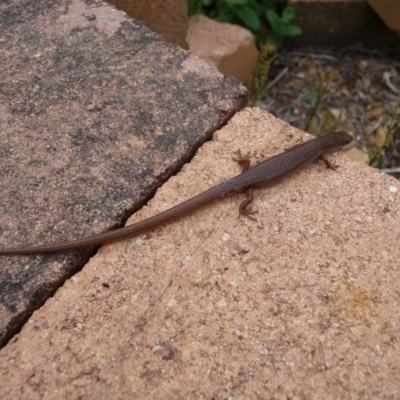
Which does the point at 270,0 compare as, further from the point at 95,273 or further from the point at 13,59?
the point at 95,273

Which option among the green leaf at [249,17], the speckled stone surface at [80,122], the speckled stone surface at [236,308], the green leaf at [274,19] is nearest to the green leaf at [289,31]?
the green leaf at [274,19]

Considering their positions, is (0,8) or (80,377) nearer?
(80,377)

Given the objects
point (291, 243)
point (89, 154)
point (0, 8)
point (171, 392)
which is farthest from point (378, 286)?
point (0, 8)

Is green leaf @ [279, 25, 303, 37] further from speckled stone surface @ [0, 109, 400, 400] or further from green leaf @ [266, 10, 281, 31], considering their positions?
speckled stone surface @ [0, 109, 400, 400]

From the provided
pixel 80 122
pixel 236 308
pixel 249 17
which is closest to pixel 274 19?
pixel 249 17

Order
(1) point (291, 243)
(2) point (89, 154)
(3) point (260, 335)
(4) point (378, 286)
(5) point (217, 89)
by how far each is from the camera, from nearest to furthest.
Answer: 1. (3) point (260, 335)
2. (4) point (378, 286)
3. (1) point (291, 243)
4. (2) point (89, 154)
5. (5) point (217, 89)
